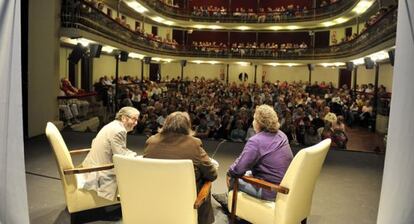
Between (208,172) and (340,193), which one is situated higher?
(208,172)

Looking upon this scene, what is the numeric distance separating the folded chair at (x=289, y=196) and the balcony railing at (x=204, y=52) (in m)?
8.16

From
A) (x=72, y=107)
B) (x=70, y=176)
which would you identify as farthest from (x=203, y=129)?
(x=70, y=176)

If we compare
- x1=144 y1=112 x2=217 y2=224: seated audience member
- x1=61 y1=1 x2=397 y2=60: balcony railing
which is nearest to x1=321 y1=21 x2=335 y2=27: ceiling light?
x1=61 y1=1 x2=397 y2=60: balcony railing

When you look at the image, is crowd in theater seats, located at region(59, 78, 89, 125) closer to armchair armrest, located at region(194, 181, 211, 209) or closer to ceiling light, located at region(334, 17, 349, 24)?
armchair armrest, located at region(194, 181, 211, 209)

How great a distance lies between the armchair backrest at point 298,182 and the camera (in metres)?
3.07

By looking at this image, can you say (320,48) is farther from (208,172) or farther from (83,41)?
(208,172)

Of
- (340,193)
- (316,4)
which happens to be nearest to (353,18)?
(316,4)

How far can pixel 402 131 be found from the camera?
2.29m

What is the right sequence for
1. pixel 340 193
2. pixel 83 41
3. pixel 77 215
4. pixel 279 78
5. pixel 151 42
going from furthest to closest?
pixel 279 78
pixel 151 42
pixel 83 41
pixel 340 193
pixel 77 215

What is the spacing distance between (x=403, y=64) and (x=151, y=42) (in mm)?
20837

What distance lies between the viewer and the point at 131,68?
78.8ft

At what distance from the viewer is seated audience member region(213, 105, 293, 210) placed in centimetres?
339

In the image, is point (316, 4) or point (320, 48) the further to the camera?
point (316, 4)

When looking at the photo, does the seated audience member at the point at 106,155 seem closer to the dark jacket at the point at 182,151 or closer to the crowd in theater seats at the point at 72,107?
the dark jacket at the point at 182,151
